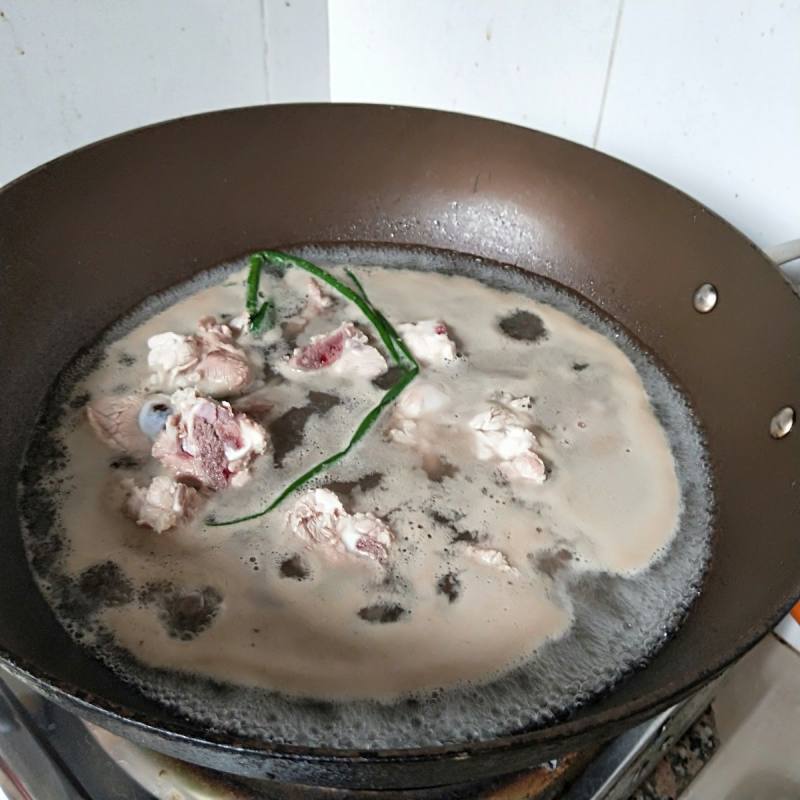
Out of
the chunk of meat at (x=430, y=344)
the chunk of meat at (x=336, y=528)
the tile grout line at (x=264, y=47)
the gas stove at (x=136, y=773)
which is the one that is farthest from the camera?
the tile grout line at (x=264, y=47)

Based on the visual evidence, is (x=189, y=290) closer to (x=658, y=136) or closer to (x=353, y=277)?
(x=353, y=277)

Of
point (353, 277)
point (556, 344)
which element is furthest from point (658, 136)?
point (353, 277)

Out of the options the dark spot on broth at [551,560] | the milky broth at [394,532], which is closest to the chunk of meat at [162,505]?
the milky broth at [394,532]

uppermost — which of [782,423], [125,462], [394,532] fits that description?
[125,462]

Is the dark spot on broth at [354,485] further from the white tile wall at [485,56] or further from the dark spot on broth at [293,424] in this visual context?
the white tile wall at [485,56]

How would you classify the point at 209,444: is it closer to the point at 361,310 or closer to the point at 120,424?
the point at 120,424

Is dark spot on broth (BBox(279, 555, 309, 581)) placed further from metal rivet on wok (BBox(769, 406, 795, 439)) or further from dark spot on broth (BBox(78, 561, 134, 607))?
metal rivet on wok (BBox(769, 406, 795, 439))

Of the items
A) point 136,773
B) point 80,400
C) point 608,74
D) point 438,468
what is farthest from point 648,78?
point 136,773
